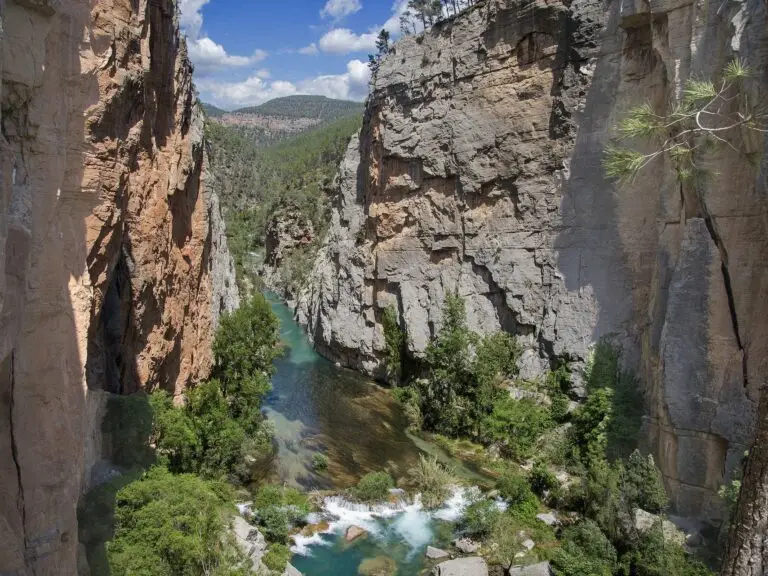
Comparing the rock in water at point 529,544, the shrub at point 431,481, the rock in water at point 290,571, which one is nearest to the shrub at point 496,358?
the shrub at point 431,481

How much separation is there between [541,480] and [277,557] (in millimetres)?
8696

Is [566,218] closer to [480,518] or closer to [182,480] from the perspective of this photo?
[480,518]

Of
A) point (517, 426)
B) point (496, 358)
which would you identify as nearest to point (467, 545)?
point (517, 426)

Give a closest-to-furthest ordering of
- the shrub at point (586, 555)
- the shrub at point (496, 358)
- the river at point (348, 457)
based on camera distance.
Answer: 1. the shrub at point (586, 555)
2. the river at point (348, 457)
3. the shrub at point (496, 358)

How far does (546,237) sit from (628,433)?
9.09m

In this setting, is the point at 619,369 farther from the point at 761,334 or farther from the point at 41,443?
the point at 41,443

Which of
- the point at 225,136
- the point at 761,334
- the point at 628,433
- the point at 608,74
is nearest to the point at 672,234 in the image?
the point at 761,334

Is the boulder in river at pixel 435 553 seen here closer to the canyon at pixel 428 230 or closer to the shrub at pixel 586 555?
the shrub at pixel 586 555

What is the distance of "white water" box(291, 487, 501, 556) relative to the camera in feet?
49.6

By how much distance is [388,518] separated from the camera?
642 inches

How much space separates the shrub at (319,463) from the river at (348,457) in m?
0.17

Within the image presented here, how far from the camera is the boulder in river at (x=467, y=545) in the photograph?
14328 mm

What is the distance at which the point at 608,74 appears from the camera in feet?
70.1

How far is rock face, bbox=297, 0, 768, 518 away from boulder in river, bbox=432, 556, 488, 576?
567cm
